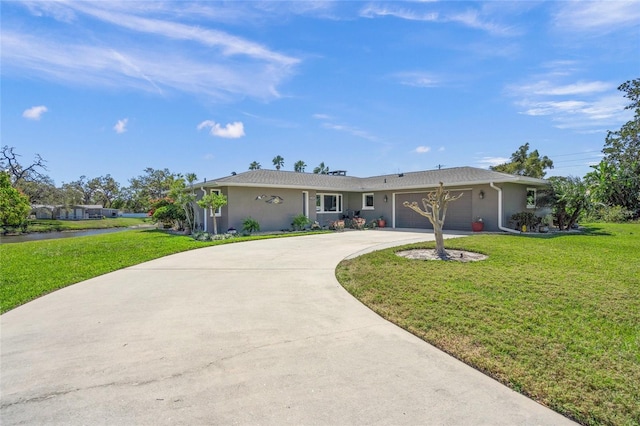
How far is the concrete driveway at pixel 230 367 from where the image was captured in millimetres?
2373

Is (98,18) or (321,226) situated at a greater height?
(98,18)

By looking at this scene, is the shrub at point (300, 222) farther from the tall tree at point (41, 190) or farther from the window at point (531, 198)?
the tall tree at point (41, 190)

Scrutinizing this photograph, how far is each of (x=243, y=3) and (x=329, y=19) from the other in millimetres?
2933

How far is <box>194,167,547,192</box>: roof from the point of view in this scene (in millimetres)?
14992

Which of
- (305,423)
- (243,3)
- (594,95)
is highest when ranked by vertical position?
(243,3)

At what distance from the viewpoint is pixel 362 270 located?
7039 millimetres

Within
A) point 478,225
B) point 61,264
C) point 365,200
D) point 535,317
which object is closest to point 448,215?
point 478,225

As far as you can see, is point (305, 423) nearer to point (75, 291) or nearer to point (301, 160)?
point (75, 291)

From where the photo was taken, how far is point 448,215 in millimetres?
16781

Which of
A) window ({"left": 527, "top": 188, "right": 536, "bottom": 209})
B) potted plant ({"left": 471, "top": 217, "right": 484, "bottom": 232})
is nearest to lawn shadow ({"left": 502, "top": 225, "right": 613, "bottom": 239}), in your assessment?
potted plant ({"left": 471, "top": 217, "right": 484, "bottom": 232})

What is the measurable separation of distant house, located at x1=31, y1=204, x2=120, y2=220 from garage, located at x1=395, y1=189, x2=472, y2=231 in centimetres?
4161

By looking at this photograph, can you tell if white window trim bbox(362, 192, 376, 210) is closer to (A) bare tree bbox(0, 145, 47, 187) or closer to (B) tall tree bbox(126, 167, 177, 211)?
(B) tall tree bbox(126, 167, 177, 211)

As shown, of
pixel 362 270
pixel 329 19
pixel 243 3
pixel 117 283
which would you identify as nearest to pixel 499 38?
pixel 329 19

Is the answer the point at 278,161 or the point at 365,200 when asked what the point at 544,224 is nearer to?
the point at 365,200
